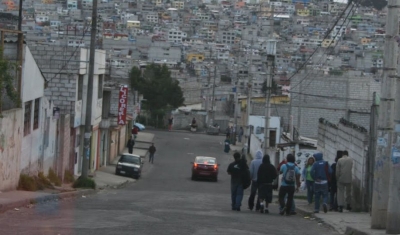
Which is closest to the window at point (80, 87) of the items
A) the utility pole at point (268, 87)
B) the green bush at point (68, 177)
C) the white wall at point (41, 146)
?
the green bush at point (68, 177)

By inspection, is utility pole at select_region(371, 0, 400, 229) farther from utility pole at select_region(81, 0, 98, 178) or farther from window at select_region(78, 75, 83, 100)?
window at select_region(78, 75, 83, 100)

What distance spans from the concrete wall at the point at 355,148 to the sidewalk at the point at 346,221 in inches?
38.6

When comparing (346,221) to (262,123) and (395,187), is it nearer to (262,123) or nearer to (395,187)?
(395,187)

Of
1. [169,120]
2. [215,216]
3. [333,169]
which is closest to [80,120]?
[333,169]

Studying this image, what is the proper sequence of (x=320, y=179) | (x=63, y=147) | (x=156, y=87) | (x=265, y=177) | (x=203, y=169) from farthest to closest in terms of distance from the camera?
(x=156, y=87) < (x=203, y=169) < (x=63, y=147) < (x=265, y=177) < (x=320, y=179)

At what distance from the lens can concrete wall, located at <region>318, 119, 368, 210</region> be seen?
24047 mm

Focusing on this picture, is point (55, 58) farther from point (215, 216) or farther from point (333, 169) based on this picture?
point (215, 216)

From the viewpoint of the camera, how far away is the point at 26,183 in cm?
2655

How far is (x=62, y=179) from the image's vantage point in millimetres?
35812

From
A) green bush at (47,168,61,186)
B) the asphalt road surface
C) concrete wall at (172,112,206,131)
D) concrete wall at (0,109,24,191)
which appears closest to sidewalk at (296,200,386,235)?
the asphalt road surface

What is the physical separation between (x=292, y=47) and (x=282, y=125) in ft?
371

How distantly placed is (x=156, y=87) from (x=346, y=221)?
7290 centimetres

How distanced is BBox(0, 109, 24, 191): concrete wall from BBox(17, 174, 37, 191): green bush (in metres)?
0.38

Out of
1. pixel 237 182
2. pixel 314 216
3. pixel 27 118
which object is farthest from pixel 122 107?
pixel 314 216
